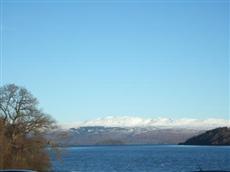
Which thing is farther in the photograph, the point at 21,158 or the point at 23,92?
the point at 23,92

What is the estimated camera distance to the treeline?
5284cm

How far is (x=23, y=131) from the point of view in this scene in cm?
5597

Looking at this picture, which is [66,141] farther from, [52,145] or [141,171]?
[141,171]

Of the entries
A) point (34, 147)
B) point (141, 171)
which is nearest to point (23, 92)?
point (34, 147)

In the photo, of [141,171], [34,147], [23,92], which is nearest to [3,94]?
[23,92]

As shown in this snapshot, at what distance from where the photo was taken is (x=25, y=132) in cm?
5616

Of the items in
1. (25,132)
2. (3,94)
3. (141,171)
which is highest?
(3,94)

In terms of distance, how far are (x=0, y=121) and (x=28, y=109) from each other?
4.03 meters

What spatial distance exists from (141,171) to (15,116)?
18.1m

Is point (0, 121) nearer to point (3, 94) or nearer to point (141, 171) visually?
point (3, 94)

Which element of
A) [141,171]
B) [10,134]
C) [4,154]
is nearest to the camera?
[4,154]

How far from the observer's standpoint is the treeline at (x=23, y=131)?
52.8 m

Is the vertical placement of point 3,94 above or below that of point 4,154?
above

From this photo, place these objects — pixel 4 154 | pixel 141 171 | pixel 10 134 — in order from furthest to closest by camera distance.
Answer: pixel 141 171, pixel 10 134, pixel 4 154
